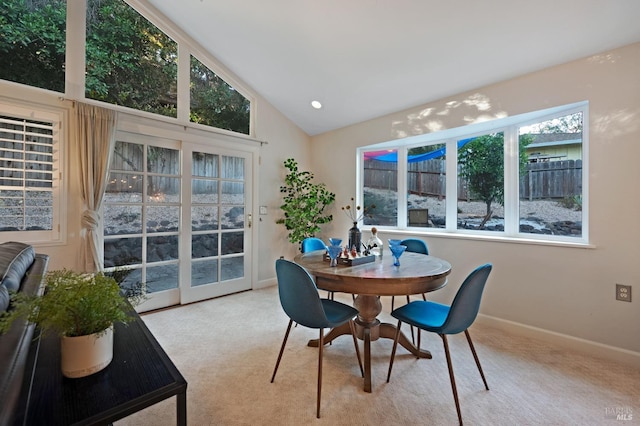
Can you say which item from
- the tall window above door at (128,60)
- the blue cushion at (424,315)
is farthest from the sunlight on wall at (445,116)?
the tall window above door at (128,60)

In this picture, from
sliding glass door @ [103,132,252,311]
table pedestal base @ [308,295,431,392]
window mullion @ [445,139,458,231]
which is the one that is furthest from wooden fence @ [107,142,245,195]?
window mullion @ [445,139,458,231]

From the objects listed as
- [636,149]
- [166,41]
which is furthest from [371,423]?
[166,41]

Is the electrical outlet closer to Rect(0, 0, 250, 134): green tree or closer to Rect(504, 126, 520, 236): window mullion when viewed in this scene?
Rect(504, 126, 520, 236): window mullion

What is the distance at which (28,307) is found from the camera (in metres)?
0.84

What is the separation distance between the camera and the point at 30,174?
7.83ft

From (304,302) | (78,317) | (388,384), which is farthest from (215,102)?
(388,384)

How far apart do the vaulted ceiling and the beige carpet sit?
94.2 inches

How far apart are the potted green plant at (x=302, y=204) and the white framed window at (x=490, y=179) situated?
A: 62cm

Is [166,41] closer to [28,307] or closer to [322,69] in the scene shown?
[322,69]

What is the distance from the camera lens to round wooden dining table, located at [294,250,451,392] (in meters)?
1.70

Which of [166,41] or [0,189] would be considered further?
[166,41]

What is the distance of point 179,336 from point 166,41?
315cm

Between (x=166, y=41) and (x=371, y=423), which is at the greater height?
(x=166, y=41)

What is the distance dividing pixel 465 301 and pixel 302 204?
279cm
